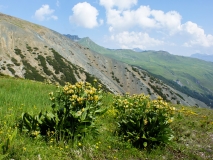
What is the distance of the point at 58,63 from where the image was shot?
395 feet

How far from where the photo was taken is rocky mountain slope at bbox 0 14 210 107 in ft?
324

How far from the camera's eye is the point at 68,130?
23.9 ft

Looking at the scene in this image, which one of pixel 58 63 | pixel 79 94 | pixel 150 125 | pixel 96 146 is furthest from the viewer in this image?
pixel 58 63

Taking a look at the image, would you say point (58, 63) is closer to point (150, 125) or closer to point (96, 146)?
point (150, 125)

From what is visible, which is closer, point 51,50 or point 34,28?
point 51,50

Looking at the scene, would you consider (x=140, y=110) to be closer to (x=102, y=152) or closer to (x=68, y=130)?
(x=102, y=152)

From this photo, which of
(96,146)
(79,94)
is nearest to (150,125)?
(96,146)

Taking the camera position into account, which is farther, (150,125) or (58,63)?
(58,63)

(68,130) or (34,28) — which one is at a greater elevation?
(34,28)

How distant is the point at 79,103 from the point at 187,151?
5.06m

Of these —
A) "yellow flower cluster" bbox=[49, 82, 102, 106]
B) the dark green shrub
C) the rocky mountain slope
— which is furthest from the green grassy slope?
the rocky mountain slope

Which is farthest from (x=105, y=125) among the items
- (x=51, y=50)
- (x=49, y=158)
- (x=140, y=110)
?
(x=51, y=50)

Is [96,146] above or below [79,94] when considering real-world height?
below

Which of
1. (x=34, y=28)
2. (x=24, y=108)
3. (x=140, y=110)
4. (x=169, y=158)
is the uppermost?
(x=34, y=28)
